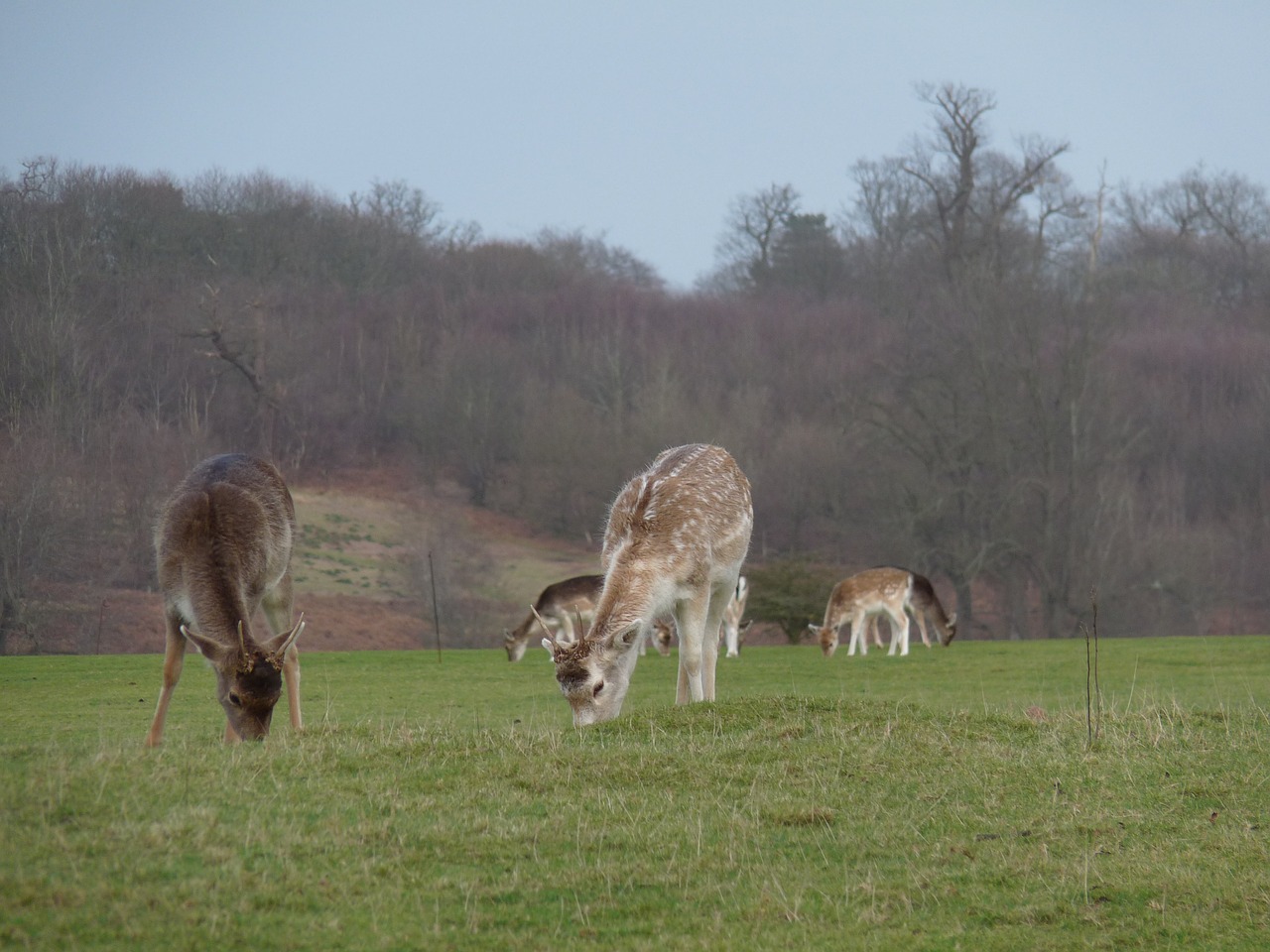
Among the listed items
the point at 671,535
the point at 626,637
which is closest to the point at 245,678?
the point at 626,637

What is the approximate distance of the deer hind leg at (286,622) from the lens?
11.2 meters

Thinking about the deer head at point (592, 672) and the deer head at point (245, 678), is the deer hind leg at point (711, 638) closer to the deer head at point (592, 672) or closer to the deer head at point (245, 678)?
the deer head at point (592, 672)

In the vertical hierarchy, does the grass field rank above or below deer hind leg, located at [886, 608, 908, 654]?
above

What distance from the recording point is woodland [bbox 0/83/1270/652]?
2121 inches

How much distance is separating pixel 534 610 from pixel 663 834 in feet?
15.7

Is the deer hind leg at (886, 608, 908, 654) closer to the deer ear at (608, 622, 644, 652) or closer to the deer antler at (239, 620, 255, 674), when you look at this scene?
the deer ear at (608, 622, 644, 652)

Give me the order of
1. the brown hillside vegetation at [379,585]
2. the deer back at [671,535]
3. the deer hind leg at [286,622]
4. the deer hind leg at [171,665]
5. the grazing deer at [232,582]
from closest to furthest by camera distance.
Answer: the grazing deer at [232,582], the deer hind leg at [171,665], the deer hind leg at [286,622], the deer back at [671,535], the brown hillside vegetation at [379,585]

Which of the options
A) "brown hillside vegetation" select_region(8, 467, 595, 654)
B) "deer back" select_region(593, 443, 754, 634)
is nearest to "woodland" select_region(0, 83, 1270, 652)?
"brown hillside vegetation" select_region(8, 467, 595, 654)

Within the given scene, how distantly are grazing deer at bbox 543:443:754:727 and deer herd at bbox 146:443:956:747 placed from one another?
12 mm

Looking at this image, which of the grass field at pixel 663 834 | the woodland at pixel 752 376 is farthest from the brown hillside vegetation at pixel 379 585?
the grass field at pixel 663 834

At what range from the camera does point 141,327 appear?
62.9m

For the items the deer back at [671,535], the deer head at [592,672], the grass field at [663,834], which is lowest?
the grass field at [663,834]

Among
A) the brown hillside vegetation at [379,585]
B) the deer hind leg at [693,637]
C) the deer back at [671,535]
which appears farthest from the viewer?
the brown hillside vegetation at [379,585]

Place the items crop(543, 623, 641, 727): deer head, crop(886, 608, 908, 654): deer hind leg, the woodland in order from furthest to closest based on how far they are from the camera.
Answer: the woodland, crop(886, 608, 908, 654): deer hind leg, crop(543, 623, 641, 727): deer head
